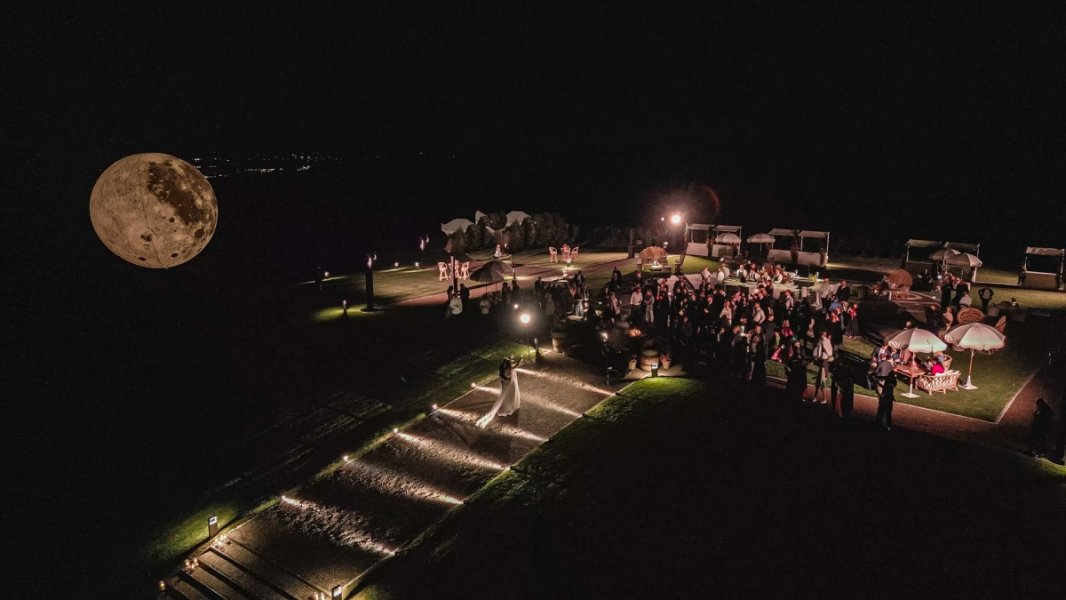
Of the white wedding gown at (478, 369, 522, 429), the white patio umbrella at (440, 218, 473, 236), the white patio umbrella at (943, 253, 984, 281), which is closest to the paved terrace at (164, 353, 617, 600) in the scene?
the white wedding gown at (478, 369, 522, 429)

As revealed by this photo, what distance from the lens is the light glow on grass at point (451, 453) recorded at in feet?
36.5

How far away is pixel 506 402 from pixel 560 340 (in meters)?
4.29

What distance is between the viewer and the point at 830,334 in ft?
52.1

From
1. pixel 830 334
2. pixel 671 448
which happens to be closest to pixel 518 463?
pixel 671 448

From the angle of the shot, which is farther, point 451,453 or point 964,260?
point 964,260

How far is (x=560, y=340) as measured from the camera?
16797mm

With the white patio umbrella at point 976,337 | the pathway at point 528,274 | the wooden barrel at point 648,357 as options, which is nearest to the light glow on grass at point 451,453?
the wooden barrel at point 648,357

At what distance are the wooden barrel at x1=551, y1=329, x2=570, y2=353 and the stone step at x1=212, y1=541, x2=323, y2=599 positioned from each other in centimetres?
944

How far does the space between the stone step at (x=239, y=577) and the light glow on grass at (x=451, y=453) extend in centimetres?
379

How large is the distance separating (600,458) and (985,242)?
118ft

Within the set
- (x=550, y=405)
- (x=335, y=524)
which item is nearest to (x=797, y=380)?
(x=550, y=405)

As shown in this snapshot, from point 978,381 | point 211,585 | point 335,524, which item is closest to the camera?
point 211,585

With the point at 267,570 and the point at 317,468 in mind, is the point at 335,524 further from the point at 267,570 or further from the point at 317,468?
the point at 317,468

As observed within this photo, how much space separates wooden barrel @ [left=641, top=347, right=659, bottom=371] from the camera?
14.8 m
